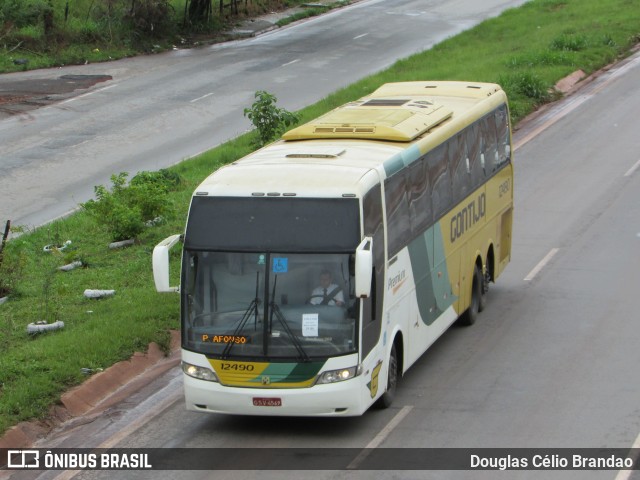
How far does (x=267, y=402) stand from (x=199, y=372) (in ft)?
2.75

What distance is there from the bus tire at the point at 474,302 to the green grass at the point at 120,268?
4.16 meters

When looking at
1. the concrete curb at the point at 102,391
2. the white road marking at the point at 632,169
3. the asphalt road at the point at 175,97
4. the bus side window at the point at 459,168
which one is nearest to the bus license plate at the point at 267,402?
the concrete curb at the point at 102,391

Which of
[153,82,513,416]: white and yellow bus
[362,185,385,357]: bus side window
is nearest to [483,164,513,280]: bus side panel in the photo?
[153,82,513,416]: white and yellow bus

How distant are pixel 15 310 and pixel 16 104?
782 inches

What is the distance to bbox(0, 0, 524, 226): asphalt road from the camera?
27.8 metres

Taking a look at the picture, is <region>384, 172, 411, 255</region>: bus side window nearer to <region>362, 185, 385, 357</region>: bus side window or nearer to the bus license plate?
<region>362, 185, 385, 357</region>: bus side window

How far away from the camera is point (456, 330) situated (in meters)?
16.7

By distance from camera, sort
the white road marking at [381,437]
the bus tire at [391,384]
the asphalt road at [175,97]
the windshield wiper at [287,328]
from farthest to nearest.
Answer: the asphalt road at [175,97] < the bus tire at [391,384] < the windshield wiper at [287,328] < the white road marking at [381,437]

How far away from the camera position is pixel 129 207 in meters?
21.1

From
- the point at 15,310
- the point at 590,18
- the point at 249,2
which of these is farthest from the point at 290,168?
the point at 249,2

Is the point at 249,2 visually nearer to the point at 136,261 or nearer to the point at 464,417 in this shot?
the point at 136,261

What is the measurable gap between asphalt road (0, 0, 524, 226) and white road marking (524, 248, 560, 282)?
413 inches

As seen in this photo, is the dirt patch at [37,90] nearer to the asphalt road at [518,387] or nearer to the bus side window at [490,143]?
the asphalt road at [518,387]

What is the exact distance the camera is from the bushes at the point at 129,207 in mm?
20234
